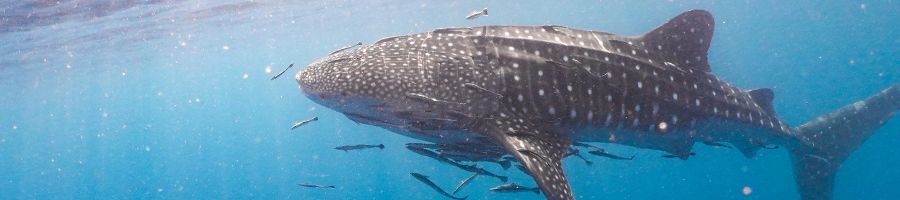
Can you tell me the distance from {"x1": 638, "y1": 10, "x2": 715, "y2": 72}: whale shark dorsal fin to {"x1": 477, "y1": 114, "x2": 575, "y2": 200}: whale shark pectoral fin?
169 cm

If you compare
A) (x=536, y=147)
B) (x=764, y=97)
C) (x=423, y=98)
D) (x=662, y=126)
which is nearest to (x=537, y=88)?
(x=536, y=147)

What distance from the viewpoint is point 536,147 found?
455 centimetres

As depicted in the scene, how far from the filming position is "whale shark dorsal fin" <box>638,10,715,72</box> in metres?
5.94

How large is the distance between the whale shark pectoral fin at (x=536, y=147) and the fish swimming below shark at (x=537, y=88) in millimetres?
12

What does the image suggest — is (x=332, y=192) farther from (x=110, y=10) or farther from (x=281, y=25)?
(x=110, y=10)

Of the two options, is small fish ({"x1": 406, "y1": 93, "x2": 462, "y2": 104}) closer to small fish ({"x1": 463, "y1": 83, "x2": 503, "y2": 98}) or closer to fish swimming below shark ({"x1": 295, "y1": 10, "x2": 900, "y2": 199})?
fish swimming below shark ({"x1": 295, "y1": 10, "x2": 900, "y2": 199})

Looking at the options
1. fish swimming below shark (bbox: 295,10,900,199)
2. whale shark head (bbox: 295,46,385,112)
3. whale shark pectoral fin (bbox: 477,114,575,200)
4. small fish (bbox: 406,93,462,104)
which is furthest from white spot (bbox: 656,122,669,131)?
whale shark head (bbox: 295,46,385,112)

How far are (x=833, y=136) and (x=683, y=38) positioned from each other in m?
5.32

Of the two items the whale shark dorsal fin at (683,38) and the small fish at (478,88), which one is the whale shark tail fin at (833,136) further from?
the small fish at (478,88)

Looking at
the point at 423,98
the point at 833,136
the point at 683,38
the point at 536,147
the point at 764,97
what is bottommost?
the point at 833,136

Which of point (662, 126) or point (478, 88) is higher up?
point (478, 88)

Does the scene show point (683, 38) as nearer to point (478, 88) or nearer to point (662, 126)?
point (662, 126)

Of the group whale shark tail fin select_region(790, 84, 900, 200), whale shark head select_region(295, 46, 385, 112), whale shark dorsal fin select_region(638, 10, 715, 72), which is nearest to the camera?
whale shark head select_region(295, 46, 385, 112)

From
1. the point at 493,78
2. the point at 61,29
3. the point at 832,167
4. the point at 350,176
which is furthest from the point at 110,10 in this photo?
the point at 350,176
